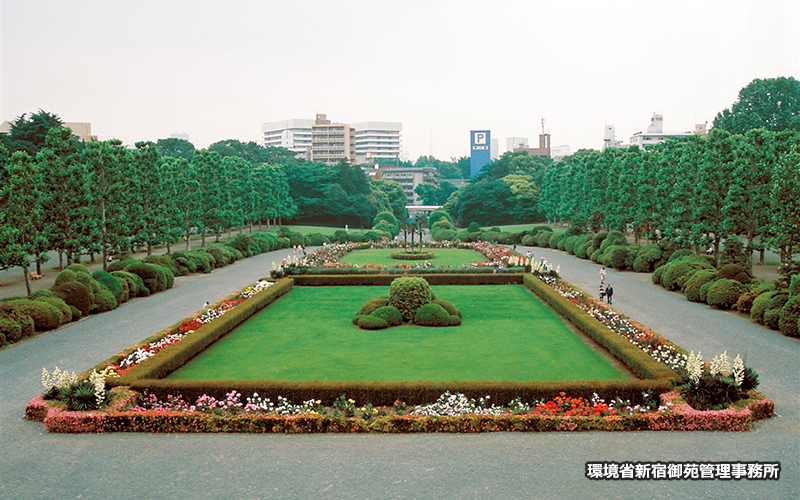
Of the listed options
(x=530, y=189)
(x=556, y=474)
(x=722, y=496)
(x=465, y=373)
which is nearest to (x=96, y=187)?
(x=465, y=373)

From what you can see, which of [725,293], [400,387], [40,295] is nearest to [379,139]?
[725,293]

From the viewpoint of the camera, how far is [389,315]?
18.6m

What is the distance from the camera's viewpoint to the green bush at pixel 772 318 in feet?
58.9

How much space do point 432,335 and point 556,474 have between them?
853cm

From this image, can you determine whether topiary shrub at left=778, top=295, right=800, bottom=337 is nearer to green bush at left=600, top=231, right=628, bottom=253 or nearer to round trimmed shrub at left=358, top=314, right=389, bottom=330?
round trimmed shrub at left=358, top=314, right=389, bottom=330

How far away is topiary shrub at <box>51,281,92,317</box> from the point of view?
823 inches

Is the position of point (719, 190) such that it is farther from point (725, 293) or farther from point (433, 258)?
point (433, 258)

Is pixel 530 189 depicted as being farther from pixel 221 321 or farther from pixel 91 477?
pixel 91 477

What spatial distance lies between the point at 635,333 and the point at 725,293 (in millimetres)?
7505

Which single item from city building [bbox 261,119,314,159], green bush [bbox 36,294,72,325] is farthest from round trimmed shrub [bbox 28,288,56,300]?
city building [bbox 261,119,314,159]

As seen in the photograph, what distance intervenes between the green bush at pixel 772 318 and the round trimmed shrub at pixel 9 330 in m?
22.2

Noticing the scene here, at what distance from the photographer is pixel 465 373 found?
543 inches

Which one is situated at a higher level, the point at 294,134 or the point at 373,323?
the point at 294,134

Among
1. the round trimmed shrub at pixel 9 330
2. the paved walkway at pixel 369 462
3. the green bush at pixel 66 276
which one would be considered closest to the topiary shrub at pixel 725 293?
the paved walkway at pixel 369 462
